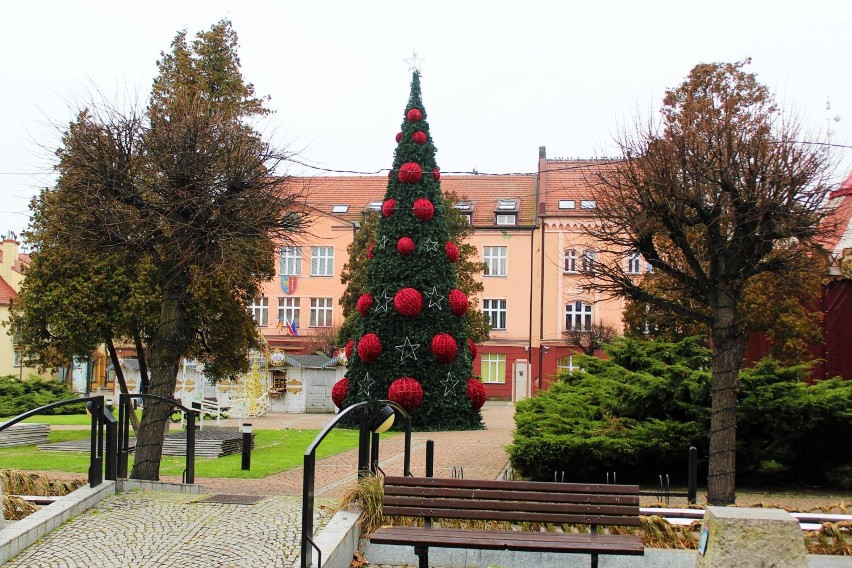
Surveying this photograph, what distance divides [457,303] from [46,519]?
1754cm

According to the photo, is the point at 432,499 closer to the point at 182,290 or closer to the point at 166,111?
the point at 182,290

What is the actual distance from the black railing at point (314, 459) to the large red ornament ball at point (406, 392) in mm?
14435

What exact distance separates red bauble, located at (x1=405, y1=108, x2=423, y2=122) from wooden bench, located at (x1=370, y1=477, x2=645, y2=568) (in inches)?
746

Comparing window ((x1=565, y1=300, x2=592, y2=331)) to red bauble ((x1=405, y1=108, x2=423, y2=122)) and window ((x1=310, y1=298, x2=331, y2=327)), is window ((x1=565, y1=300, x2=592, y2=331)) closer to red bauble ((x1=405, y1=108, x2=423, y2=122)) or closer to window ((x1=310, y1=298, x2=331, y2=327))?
window ((x1=310, y1=298, x2=331, y2=327))

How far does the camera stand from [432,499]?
7371 mm

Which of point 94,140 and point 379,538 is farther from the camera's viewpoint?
point 94,140

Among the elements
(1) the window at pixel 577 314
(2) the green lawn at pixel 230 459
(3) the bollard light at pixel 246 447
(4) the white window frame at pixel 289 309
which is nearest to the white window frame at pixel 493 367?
Answer: (1) the window at pixel 577 314

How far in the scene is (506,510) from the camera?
7238 mm

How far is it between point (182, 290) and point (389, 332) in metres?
12.8

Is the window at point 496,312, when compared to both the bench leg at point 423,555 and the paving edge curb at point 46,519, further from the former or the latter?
the bench leg at point 423,555

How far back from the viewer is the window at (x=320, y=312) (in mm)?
52500

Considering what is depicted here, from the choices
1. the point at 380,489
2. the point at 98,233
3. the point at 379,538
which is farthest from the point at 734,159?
the point at 98,233

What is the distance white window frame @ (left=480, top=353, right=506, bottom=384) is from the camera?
1980 inches

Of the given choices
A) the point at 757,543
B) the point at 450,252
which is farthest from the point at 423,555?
the point at 450,252
